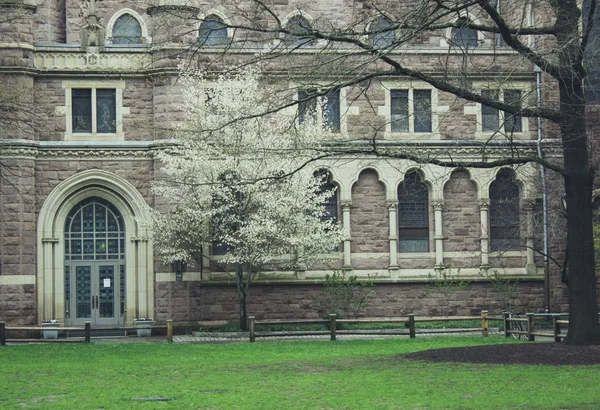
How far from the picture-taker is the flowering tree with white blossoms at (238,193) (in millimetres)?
35688

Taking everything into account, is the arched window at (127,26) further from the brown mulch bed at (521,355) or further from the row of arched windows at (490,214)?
the brown mulch bed at (521,355)

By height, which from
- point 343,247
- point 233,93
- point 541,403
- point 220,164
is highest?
point 233,93

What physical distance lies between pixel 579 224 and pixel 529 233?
1543cm

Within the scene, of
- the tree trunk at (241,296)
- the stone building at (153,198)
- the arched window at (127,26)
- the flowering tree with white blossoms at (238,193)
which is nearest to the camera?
the flowering tree with white blossoms at (238,193)

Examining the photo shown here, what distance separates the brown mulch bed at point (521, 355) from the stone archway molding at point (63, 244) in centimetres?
1589

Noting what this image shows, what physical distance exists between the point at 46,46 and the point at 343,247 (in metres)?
12.0

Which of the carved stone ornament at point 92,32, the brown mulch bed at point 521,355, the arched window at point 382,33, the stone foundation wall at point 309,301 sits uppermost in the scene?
the carved stone ornament at point 92,32

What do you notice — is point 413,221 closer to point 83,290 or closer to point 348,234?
point 348,234

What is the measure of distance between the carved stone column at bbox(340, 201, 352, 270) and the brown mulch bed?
48.5ft

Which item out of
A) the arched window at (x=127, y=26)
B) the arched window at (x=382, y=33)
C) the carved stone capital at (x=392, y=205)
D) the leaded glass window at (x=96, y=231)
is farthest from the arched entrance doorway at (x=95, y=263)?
the arched window at (x=382, y=33)

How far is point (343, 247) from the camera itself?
39.9 meters

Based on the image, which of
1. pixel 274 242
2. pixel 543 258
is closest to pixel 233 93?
pixel 274 242

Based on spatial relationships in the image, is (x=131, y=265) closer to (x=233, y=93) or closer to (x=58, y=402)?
(x=233, y=93)

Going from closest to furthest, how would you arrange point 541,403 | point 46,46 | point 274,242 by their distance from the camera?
point 541,403 → point 274,242 → point 46,46
